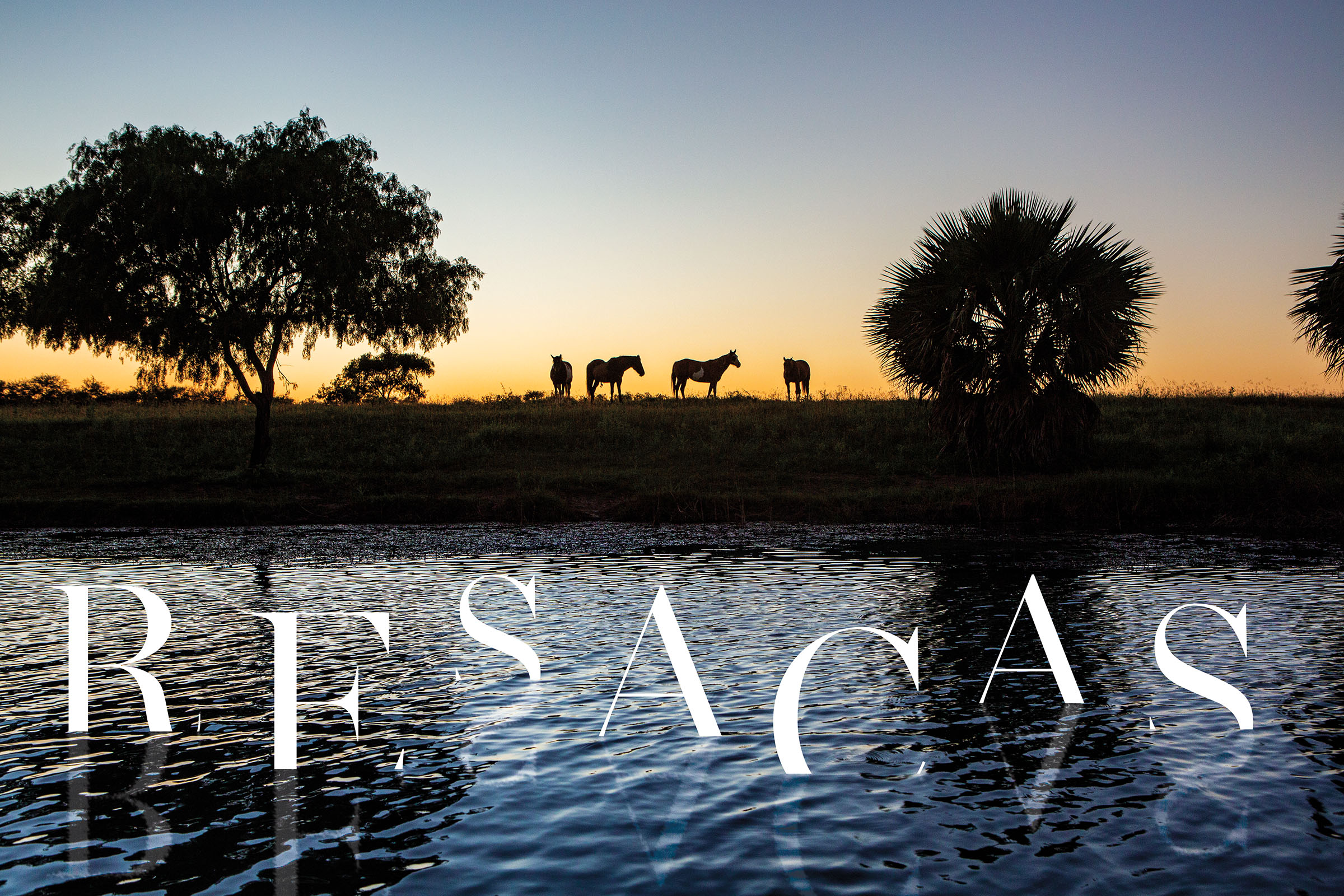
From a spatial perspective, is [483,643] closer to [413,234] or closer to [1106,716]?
[1106,716]

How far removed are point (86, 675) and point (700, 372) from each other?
45378 millimetres

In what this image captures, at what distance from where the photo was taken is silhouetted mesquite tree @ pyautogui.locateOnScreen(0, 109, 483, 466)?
30719mm

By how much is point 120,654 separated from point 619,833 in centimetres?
723

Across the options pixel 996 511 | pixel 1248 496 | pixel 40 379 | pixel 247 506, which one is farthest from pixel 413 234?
pixel 40 379

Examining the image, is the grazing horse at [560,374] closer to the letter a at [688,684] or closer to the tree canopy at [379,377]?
the tree canopy at [379,377]

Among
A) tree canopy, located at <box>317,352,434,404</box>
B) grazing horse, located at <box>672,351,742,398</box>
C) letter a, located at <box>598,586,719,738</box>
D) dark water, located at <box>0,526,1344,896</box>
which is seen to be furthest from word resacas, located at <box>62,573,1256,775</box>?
tree canopy, located at <box>317,352,434,404</box>

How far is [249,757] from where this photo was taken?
7809 mm

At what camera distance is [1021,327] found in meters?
28.6

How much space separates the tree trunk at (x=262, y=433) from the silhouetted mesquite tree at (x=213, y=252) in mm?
54

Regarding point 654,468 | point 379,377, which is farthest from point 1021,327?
point 379,377

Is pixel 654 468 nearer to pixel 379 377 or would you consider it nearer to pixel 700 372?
pixel 700 372

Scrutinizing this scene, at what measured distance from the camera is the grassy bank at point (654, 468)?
85.8ft

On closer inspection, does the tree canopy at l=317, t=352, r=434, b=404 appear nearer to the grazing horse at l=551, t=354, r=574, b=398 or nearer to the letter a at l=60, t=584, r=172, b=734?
the grazing horse at l=551, t=354, r=574, b=398

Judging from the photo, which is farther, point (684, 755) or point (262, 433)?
point (262, 433)
